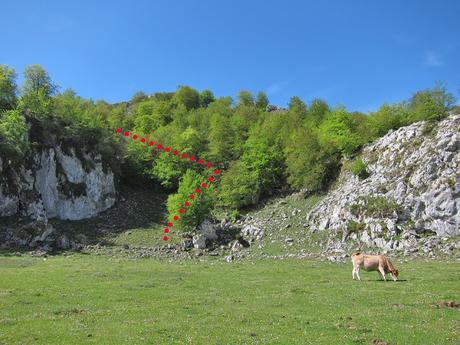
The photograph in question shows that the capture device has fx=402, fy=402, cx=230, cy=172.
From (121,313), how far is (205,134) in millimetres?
90743

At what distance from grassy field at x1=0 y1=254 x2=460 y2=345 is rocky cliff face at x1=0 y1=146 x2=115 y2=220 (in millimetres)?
29408

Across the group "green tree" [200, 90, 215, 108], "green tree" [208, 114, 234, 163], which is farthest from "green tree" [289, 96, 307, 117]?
"green tree" [200, 90, 215, 108]

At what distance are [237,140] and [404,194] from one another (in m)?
51.6

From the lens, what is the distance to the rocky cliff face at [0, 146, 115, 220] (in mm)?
61594

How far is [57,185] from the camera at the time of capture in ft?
233

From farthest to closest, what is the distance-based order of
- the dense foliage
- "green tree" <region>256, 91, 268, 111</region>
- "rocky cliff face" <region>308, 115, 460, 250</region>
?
1. "green tree" <region>256, 91, 268, 111</region>
2. the dense foliage
3. "rocky cliff face" <region>308, 115, 460, 250</region>

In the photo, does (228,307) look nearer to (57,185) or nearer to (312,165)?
(312,165)

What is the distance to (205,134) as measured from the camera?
109m

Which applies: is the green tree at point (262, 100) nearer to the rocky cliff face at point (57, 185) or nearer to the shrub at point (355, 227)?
the rocky cliff face at point (57, 185)

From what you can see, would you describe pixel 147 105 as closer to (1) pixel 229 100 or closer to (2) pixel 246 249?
(1) pixel 229 100

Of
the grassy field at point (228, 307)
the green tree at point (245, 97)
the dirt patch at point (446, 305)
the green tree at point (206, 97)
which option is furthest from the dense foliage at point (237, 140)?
the green tree at point (206, 97)

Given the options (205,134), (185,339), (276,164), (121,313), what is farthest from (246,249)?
(205,134)

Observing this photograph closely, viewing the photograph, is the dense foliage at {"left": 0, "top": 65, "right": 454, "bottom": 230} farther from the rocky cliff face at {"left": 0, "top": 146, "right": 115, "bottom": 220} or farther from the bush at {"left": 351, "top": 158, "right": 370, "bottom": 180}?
the rocky cliff face at {"left": 0, "top": 146, "right": 115, "bottom": 220}

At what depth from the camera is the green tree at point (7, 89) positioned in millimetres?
77500
